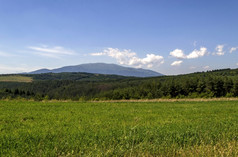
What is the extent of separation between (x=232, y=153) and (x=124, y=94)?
270 feet

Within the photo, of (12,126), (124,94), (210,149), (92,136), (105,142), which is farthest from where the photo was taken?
(124,94)

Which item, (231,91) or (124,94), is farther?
(124,94)

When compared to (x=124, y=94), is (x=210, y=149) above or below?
above

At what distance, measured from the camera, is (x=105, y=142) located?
6410mm

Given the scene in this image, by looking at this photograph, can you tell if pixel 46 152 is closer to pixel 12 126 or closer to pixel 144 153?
pixel 144 153

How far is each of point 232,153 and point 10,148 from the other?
7010 mm

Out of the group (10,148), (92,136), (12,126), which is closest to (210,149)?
(92,136)

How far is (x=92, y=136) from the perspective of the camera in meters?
7.07

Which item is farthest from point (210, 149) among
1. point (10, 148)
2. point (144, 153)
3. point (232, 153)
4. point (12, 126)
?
point (12, 126)

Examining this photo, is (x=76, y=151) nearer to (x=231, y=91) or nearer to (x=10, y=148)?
(x=10, y=148)

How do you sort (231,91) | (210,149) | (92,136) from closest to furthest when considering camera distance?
1. (210,149)
2. (92,136)
3. (231,91)

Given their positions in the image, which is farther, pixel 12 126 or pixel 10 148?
pixel 12 126

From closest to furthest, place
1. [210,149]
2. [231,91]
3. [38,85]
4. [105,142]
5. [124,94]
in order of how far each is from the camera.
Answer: [210,149]
[105,142]
[231,91]
[124,94]
[38,85]

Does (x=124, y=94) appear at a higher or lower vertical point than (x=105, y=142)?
A: lower
